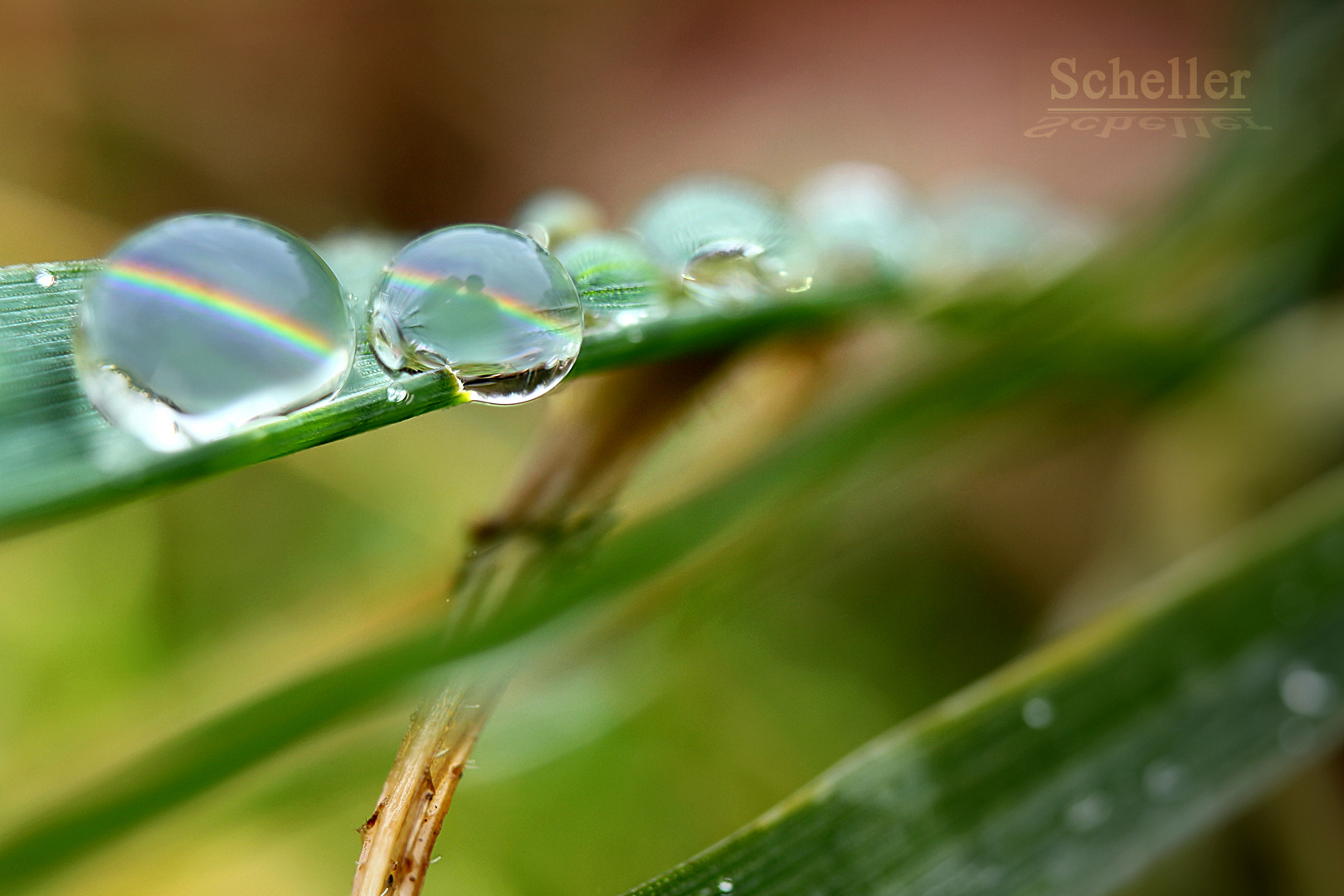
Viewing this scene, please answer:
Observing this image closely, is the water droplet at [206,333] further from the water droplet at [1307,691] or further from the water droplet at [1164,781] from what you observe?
the water droplet at [1307,691]

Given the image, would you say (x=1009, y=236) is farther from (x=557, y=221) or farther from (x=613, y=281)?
(x=613, y=281)

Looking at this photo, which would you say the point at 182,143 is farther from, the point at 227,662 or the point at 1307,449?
the point at 1307,449

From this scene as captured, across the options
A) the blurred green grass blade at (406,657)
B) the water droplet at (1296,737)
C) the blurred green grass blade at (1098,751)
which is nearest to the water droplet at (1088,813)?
the blurred green grass blade at (1098,751)

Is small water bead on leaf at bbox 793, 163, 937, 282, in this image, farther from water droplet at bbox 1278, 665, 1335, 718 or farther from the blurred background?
water droplet at bbox 1278, 665, 1335, 718

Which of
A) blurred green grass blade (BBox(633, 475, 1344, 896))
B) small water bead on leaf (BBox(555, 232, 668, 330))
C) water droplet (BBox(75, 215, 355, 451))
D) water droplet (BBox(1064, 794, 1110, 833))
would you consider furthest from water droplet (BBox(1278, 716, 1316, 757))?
water droplet (BBox(75, 215, 355, 451))

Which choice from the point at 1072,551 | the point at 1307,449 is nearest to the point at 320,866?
the point at 1072,551
